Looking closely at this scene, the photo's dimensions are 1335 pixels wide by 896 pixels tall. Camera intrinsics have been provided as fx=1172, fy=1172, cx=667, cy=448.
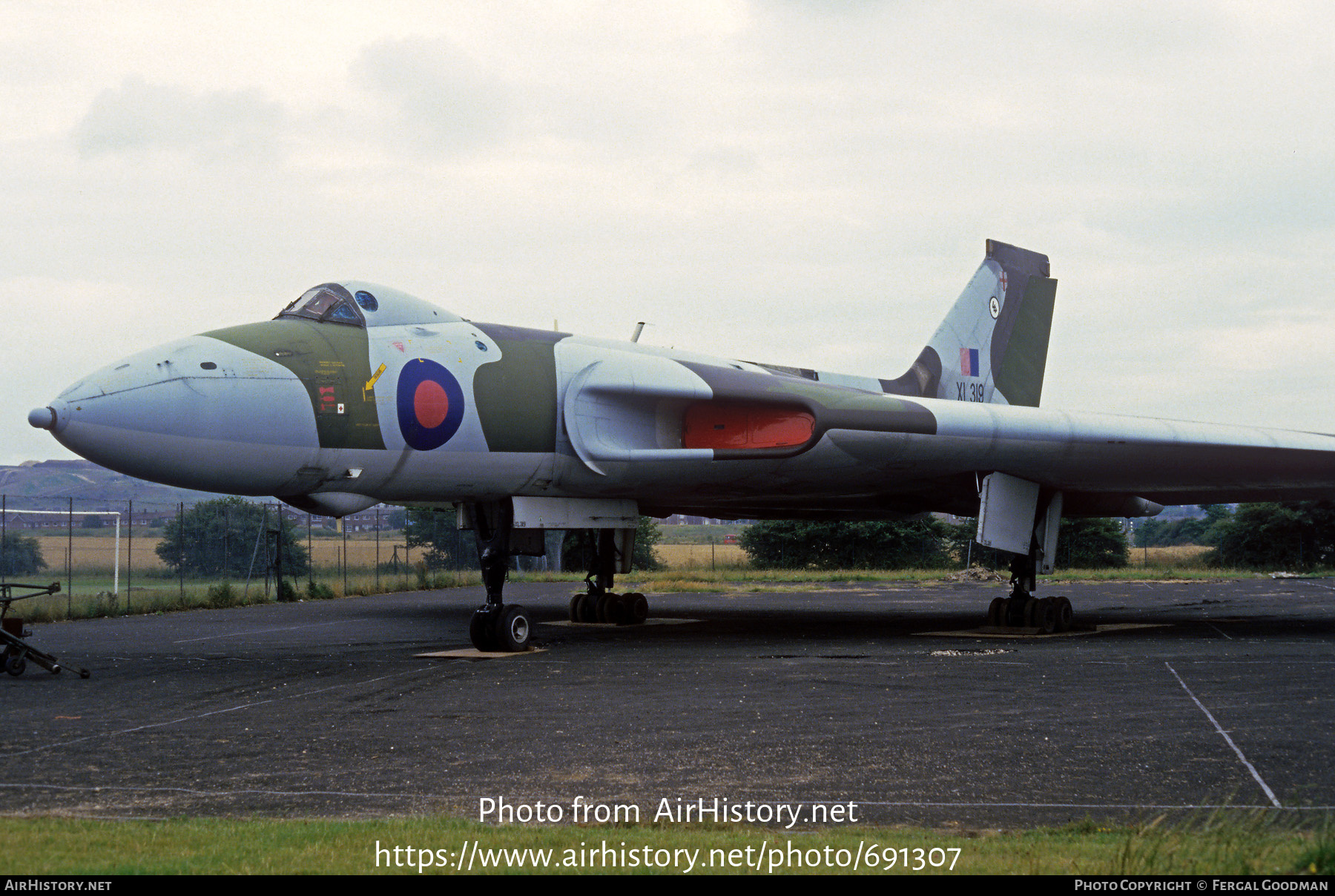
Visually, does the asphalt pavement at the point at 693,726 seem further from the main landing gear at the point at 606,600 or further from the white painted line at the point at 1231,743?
the main landing gear at the point at 606,600

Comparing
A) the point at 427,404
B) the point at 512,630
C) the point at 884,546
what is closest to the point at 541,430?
the point at 427,404

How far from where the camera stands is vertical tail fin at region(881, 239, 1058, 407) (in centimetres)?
1842

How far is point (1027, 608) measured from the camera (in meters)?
15.0

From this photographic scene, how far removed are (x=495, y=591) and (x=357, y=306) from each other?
10.9ft

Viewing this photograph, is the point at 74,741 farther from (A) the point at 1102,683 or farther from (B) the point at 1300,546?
(B) the point at 1300,546

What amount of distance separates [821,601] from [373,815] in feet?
61.9

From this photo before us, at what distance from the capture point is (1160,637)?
46.3ft

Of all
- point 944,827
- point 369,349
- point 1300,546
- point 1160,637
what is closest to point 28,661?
point 369,349

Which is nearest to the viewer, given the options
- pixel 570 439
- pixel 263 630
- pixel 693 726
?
pixel 693 726

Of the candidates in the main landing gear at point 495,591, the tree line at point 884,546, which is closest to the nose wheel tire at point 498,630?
the main landing gear at point 495,591

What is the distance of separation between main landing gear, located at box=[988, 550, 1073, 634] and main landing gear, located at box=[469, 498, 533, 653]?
633 cm

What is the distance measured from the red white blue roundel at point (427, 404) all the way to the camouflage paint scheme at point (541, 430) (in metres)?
0.02

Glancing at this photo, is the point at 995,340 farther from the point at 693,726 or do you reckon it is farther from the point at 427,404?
the point at 693,726

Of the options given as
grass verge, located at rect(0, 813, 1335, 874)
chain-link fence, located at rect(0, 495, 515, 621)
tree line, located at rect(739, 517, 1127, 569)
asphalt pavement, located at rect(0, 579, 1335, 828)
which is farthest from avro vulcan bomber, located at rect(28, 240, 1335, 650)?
tree line, located at rect(739, 517, 1127, 569)
